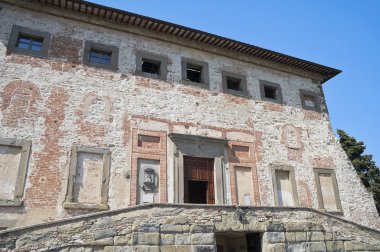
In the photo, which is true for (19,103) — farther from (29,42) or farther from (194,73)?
(194,73)

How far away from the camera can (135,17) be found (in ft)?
35.8

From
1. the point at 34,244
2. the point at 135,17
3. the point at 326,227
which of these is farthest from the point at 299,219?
the point at 135,17

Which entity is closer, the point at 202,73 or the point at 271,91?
the point at 202,73

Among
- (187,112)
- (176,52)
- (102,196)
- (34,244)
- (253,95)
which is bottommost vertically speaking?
(34,244)

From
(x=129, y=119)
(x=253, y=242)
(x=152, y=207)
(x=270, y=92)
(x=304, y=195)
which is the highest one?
(x=270, y=92)

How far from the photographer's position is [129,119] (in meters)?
10.2

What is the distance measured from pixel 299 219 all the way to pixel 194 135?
429cm

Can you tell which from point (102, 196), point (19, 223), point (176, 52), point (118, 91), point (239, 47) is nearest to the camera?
point (19, 223)

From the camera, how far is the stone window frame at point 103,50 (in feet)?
34.0

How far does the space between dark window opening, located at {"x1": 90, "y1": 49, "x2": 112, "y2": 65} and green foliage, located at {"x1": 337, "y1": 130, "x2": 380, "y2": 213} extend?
54.0ft

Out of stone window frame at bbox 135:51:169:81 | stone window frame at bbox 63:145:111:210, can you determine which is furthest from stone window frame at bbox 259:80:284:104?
stone window frame at bbox 63:145:111:210

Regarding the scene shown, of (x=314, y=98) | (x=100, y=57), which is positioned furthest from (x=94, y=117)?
(x=314, y=98)

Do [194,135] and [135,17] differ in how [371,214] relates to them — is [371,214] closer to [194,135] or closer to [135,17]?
[194,135]

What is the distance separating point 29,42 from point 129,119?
3900 mm
